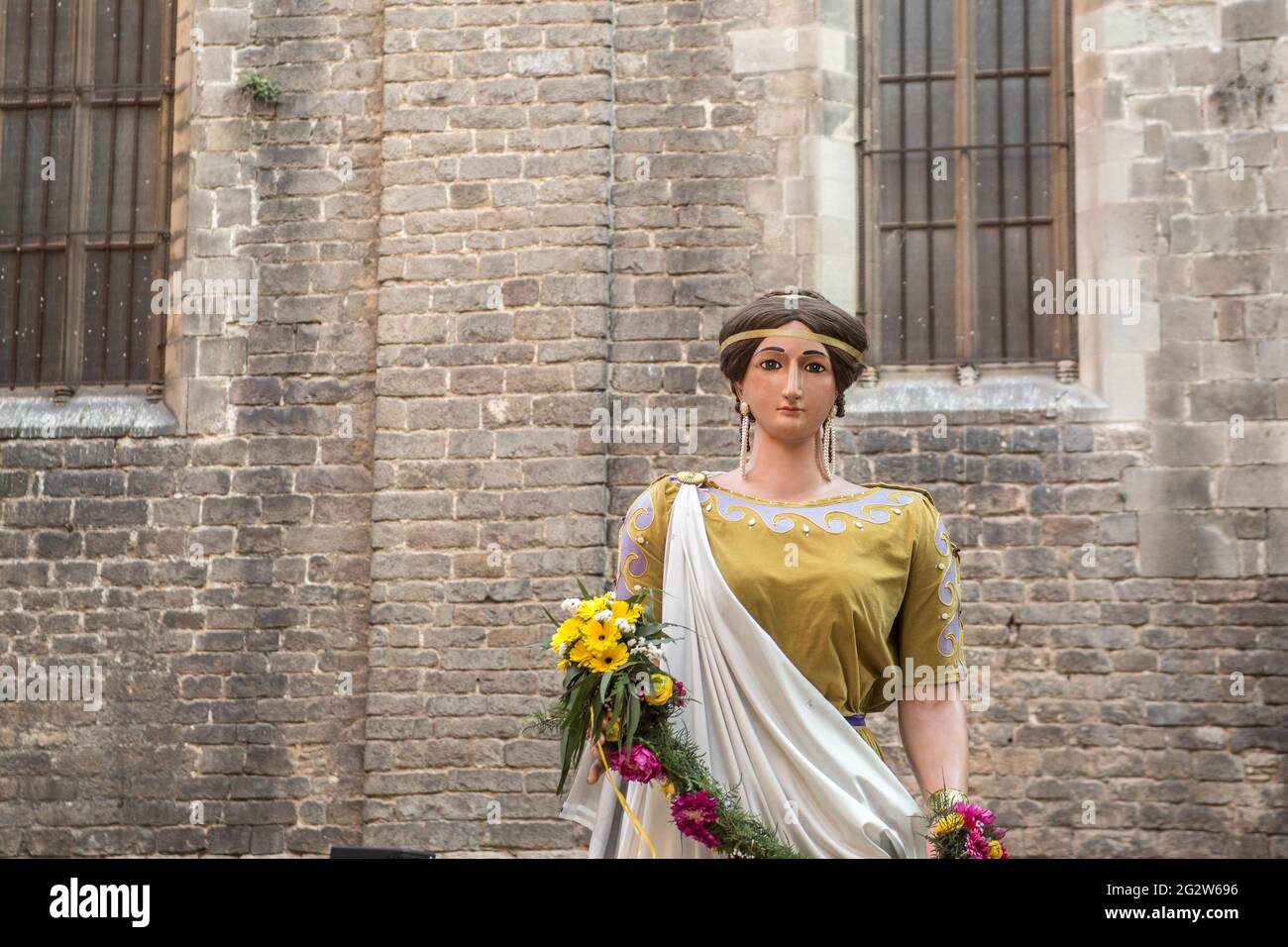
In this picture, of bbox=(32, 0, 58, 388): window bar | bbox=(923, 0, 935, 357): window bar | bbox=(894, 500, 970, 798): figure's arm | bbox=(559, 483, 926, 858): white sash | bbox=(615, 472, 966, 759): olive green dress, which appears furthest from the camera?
bbox=(32, 0, 58, 388): window bar

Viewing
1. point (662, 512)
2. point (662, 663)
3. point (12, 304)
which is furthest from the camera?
point (12, 304)

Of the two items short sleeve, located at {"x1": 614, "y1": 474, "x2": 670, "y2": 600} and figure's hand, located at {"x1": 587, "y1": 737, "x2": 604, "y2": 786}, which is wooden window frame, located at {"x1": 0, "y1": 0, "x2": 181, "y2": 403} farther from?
figure's hand, located at {"x1": 587, "y1": 737, "x2": 604, "y2": 786}

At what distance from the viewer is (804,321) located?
3.39m

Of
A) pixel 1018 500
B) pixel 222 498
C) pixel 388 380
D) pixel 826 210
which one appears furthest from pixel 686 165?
pixel 222 498

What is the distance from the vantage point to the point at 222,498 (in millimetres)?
9055

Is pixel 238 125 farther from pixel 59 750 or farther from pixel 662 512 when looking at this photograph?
pixel 662 512

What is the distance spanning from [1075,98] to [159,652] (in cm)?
594

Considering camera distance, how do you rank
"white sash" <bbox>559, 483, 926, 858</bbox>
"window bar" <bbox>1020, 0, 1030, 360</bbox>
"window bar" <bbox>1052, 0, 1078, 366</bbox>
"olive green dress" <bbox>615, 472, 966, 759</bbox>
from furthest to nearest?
"window bar" <bbox>1020, 0, 1030, 360</bbox> < "window bar" <bbox>1052, 0, 1078, 366</bbox> < "olive green dress" <bbox>615, 472, 966, 759</bbox> < "white sash" <bbox>559, 483, 926, 858</bbox>

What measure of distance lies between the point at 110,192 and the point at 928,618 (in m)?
7.77

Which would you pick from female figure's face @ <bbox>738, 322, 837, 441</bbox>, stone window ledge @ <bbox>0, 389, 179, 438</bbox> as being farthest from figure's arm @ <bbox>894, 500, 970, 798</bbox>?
Answer: stone window ledge @ <bbox>0, 389, 179, 438</bbox>

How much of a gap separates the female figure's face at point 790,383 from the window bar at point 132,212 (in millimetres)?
7036

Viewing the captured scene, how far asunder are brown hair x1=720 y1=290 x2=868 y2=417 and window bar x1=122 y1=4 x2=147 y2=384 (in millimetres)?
6964

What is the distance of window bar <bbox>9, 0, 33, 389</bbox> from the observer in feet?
32.0

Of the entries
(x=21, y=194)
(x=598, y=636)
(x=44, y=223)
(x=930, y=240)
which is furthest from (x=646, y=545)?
(x=21, y=194)
